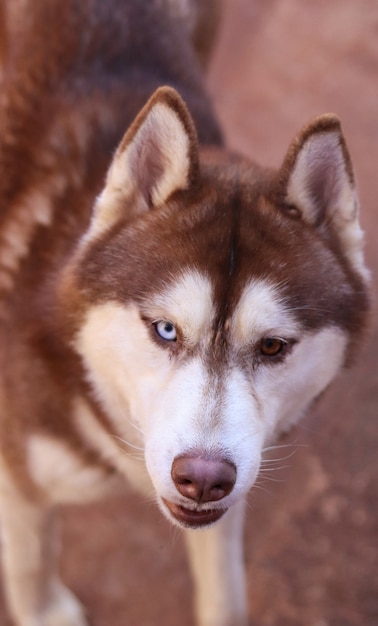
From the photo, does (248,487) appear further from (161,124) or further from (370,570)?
(370,570)

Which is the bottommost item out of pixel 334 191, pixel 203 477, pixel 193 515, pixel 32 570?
pixel 32 570

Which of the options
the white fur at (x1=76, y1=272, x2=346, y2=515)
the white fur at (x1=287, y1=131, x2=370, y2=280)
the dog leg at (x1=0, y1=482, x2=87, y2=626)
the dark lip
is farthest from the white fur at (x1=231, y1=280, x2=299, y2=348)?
the dog leg at (x1=0, y1=482, x2=87, y2=626)

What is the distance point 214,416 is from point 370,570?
4.94ft

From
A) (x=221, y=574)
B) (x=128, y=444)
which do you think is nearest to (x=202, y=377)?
(x=128, y=444)

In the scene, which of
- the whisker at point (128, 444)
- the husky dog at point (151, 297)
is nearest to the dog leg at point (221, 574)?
the husky dog at point (151, 297)

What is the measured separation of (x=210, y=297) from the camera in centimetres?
195

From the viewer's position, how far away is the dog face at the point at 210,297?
1896mm

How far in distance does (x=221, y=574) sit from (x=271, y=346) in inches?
50.9

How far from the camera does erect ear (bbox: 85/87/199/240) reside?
6.60ft

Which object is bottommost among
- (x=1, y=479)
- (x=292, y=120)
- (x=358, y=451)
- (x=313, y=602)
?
(x=313, y=602)

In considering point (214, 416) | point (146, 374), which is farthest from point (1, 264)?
point (214, 416)

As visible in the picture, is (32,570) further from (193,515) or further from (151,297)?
(151,297)

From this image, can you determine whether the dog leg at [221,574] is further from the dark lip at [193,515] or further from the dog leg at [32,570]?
the dark lip at [193,515]

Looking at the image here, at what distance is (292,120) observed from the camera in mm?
4988
